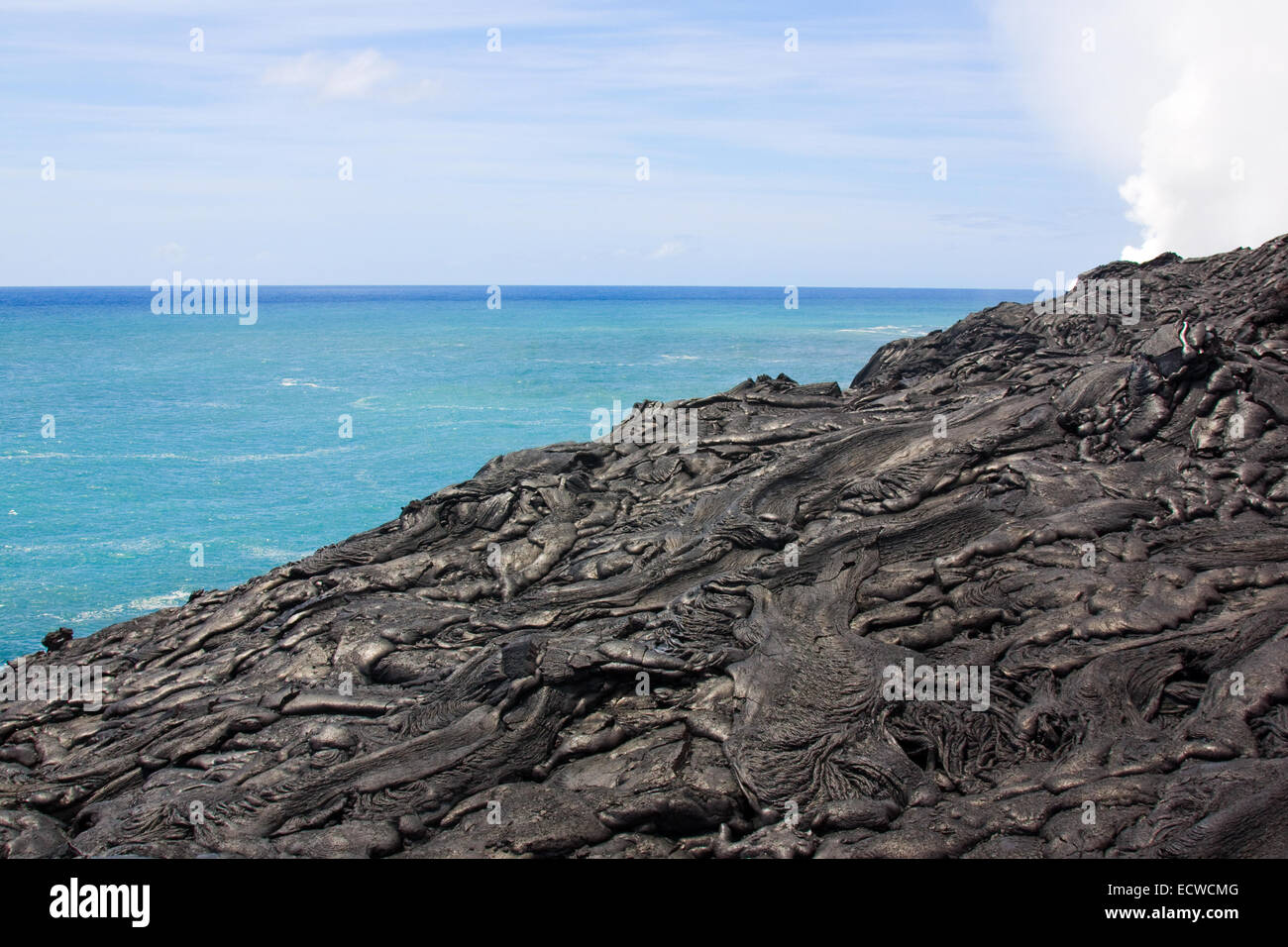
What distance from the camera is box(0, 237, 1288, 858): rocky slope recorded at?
6281 mm

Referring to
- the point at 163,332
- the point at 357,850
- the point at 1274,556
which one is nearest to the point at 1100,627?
the point at 1274,556

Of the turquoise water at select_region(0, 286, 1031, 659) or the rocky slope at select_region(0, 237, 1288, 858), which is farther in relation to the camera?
the turquoise water at select_region(0, 286, 1031, 659)

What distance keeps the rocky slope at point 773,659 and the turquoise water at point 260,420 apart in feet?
30.9

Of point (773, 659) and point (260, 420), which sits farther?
point (260, 420)

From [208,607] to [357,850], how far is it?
514 cm

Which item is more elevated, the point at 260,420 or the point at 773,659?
the point at 260,420

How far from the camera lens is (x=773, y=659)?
745 cm

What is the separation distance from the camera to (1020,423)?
10.2 meters

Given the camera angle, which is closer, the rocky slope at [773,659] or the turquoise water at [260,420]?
the rocky slope at [773,659]

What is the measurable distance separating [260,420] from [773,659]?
32.7 m

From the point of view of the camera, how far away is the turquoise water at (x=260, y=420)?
20.4m

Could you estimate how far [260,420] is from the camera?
36.4 m

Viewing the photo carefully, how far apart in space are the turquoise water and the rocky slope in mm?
9431

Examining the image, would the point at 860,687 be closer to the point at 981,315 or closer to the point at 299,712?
the point at 299,712
